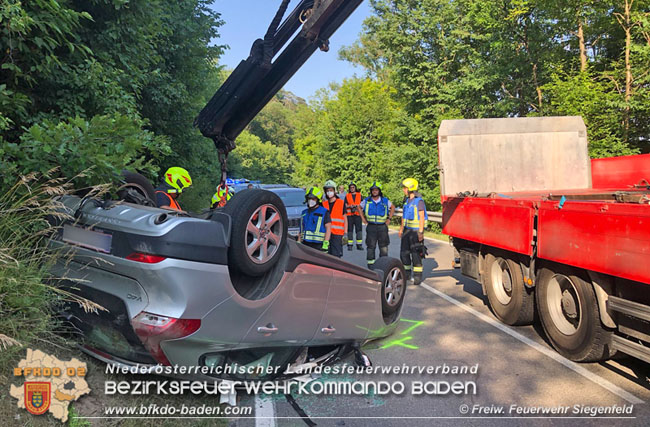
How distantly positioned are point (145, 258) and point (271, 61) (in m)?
3.14

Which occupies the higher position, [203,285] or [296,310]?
[203,285]

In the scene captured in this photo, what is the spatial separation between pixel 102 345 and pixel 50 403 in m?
0.42

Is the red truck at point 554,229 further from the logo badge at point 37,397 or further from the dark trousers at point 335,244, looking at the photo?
the logo badge at point 37,397

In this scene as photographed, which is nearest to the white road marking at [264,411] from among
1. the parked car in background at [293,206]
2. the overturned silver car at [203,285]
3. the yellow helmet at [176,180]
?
the overturned silver car at [203,285]

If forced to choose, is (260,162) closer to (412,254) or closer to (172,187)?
(412,254)

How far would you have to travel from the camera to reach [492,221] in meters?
5.55

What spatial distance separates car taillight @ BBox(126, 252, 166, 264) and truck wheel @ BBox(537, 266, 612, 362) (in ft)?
12.0

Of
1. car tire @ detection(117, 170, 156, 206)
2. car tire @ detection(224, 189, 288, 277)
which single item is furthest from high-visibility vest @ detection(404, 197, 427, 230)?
car tire @ detection(224, 189, 288, 277)

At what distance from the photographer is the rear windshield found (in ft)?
42.7

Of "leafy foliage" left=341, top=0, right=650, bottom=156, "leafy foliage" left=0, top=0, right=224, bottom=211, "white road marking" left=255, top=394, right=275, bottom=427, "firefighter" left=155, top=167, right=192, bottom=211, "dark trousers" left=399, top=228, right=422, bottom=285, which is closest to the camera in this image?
"white road marking" left=255, top=394, right=275, bottom=427

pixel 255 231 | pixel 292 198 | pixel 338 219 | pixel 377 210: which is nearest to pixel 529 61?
pixel 292 198

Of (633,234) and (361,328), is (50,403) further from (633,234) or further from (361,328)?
(633,234)

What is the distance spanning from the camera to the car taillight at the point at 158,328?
2439 mm

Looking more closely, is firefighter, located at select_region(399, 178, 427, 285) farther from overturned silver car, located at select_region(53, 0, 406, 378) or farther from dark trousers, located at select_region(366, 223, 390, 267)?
overturned silver car, located at select_region(53, 0, 406, 378)
